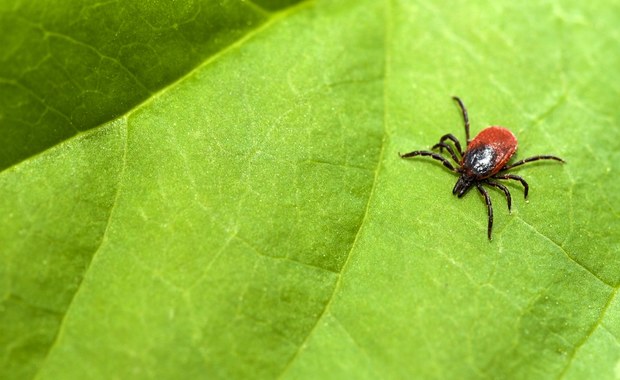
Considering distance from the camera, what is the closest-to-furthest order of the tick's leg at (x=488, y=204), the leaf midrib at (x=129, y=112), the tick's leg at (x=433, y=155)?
the leaf midrib at (x=129, y=112)
the tick's leg at (x=488, y=204)
the tick's leg at (x=433, y=155)

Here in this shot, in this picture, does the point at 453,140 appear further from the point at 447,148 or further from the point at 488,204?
the point at 488,204

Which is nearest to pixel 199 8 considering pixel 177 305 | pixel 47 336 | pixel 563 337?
pixel 177 305

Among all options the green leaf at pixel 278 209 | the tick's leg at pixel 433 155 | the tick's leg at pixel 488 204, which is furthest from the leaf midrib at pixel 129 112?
the tick's leg at pixel 488 204

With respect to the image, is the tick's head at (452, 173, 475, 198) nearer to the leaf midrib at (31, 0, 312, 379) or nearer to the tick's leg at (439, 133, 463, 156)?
the tick's leg at (439, 133, 463, 156)

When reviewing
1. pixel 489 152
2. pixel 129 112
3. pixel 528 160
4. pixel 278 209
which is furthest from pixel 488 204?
pixel 129 112

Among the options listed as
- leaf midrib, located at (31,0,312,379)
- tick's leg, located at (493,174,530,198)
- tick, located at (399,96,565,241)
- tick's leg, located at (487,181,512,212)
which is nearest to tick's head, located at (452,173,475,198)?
tick, located at (399,96,565,241)

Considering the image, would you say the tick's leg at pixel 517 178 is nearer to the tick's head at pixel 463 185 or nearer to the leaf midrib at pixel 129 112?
the tick's head at pixel 463 185

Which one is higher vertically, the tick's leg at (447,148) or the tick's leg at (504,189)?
the tick's leg at (447,148)
